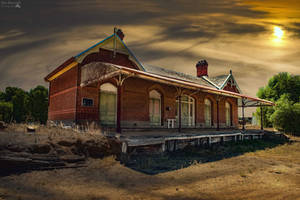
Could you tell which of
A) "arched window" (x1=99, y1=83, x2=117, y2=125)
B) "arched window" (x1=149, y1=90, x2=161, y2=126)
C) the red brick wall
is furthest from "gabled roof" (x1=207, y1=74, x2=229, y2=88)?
the red brick wall

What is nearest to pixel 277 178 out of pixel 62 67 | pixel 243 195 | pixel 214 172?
pixel 214 172

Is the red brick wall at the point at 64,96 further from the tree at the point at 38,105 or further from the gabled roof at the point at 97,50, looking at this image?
the tree at the point at 38,105

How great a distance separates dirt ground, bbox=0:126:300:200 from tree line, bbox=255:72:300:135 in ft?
60.7

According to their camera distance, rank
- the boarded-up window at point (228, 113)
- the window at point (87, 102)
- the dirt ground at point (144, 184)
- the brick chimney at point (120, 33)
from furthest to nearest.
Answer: the boarded-up window at point (228, 113)
the brick chimney at point (120, 33)
the window at point (87, 102)
the dirt ground at point (144, 184)

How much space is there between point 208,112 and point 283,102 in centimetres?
1067

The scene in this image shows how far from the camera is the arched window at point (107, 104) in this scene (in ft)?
39.6

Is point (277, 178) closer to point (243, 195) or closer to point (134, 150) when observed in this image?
point (243, 195)

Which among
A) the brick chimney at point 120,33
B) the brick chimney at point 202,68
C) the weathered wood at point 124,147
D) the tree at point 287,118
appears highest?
the brick chimney at point 120,33

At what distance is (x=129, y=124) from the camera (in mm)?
12719

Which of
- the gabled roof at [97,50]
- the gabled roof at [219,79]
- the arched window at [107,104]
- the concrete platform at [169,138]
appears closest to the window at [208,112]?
the gabled roof at [219,79]

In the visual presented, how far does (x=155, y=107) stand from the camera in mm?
14727

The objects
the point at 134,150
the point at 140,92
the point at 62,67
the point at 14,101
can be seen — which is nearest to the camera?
the point at 134,150

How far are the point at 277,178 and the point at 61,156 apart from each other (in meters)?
6.19

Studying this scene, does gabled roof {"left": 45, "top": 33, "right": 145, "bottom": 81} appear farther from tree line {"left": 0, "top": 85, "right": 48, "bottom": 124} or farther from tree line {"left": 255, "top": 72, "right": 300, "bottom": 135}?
tree line {"left": 255, "top": 72, "right": 300, "bottom": 135}
